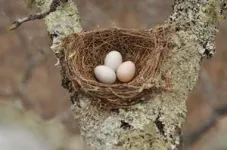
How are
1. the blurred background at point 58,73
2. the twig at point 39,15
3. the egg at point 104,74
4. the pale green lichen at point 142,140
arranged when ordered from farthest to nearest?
the blurred background at point 58,73, the egg at point 104,74, the twig at point 39,15, the pale green lichen at point 142,140

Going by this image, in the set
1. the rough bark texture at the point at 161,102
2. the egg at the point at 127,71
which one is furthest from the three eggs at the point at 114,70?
the rough bark texture at the point at 161,102

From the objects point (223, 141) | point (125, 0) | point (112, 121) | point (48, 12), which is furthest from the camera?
point (125, 0)

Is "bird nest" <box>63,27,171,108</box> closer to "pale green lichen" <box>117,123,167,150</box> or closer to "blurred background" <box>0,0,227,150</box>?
"pale green lichen" <box>117,123,167,150</box>

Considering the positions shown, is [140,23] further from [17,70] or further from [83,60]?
[83,60]

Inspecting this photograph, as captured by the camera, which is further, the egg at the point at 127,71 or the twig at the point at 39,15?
the egg at the point at 127,71

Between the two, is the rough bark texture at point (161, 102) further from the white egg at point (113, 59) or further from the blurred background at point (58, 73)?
the blurred background at point (58, 73)

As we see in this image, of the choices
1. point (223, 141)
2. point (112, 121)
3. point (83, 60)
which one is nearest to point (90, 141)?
point (112, 121)

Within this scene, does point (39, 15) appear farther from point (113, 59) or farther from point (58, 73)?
point (58, 73)
